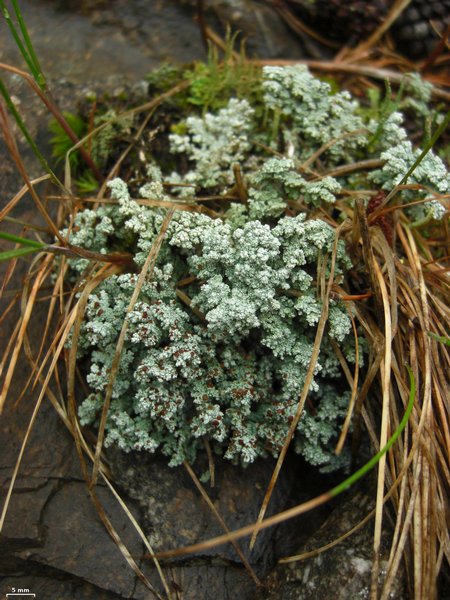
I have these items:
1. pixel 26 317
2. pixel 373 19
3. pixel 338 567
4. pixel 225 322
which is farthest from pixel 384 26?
pixel 338 567

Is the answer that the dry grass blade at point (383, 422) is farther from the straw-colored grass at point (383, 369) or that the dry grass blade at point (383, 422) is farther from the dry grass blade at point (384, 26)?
the dry grass blade at point (384, 26)

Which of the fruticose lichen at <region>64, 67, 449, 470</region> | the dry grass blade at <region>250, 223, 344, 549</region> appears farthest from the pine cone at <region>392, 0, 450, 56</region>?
the dry grass blade at <region>250, 223, 344, 549</region>

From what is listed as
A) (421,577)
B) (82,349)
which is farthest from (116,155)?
(421,577)

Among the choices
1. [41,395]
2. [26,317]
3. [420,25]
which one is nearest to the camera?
[41,395]

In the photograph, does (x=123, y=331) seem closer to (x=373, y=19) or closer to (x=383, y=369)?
(x=383, y=369)

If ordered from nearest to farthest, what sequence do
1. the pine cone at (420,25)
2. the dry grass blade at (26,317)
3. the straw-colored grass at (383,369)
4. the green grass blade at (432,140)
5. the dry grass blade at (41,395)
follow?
the green grass blade at (432,140) < the straw-colored grass at (383,369) < the dry grass blade at (41,395) < the dry grass blade at (26,317) < the pine cone at (420,25)

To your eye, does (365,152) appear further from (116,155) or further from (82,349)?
(82,349)

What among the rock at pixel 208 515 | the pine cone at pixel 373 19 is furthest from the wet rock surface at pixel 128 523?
the pine cone at pixel 373 19

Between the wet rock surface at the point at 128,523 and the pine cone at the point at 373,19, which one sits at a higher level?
the pine cone at the point at 373,19
